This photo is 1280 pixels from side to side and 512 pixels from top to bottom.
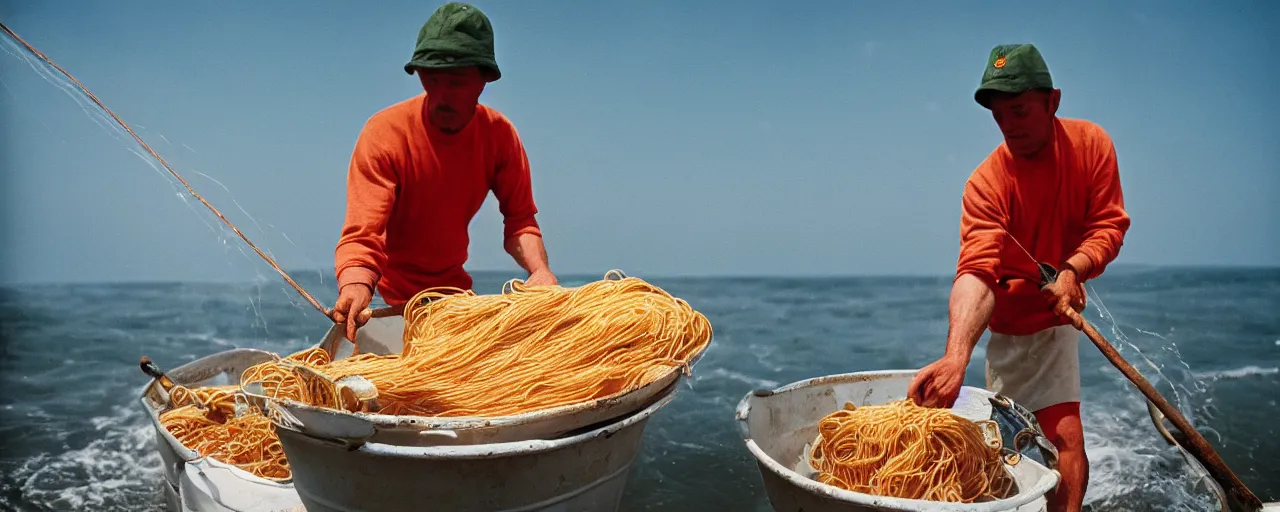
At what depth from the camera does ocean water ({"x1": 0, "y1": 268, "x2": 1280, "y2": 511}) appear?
6090 mm

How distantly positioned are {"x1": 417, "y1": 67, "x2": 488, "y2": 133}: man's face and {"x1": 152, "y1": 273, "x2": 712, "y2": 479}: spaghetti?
2.44 ft

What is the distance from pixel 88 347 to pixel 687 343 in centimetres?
1473

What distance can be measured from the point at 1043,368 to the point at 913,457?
1.02 m

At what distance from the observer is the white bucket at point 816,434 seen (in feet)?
7.80

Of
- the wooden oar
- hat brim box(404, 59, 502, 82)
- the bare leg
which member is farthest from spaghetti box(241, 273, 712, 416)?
the bare leg

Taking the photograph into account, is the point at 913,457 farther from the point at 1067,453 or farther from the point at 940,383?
the point at 1067,453

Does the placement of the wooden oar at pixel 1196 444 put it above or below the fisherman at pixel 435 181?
below

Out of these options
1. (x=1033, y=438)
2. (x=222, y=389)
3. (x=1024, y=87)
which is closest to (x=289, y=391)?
(x=222, y=389)

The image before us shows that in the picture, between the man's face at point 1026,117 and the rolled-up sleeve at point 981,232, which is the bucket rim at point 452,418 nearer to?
the rolled-up sleeve at point 981,232

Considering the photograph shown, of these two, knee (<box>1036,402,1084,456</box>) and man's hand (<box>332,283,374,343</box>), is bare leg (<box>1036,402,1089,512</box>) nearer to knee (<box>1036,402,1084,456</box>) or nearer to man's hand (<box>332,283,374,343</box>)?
knee (<box>1036,402,1084,456</box>)

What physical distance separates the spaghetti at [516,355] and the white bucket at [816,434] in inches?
17.0

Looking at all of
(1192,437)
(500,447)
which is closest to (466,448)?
(500,447)

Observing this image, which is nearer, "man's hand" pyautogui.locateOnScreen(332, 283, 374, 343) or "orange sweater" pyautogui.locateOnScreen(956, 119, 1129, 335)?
"man's hand" pyautogui.locateOnScreen(332, 283, 374, 343)

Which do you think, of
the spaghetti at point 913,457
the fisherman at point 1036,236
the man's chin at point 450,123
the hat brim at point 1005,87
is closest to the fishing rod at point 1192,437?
the fisherman at point 1036,236
